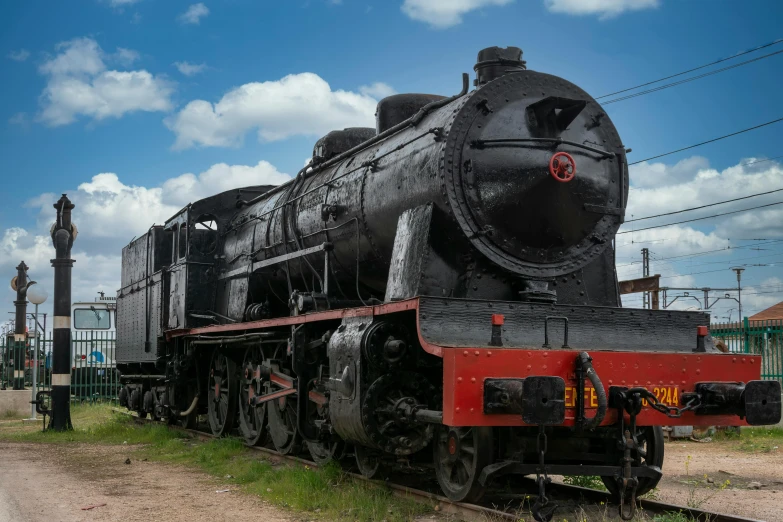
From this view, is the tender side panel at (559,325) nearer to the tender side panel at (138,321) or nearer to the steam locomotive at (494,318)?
the steam locomotive at (494,318)

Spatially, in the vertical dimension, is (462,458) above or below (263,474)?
above

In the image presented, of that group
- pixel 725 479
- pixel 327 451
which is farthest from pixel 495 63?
pixel 725 479

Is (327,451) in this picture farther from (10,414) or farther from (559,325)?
(10,414)

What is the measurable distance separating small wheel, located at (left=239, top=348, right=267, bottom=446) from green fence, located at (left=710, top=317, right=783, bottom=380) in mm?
8194

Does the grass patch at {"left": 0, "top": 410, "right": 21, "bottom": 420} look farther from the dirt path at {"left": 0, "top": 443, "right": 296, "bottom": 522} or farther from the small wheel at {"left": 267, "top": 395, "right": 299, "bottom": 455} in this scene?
the small wheel at {"left": 267, "top": 395, "right": 299, "bottom": 455}

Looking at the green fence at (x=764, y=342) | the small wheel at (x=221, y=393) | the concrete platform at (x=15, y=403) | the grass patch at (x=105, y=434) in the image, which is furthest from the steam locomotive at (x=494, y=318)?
the concrete platform at (x=15, y=403)

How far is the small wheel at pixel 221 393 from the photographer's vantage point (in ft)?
36.1

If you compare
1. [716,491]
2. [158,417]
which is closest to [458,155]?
[716,491]

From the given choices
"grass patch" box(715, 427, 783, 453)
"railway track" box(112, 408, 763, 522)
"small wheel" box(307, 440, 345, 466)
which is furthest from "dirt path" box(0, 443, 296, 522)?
"grass patch" box(715, 427, 783, 453)

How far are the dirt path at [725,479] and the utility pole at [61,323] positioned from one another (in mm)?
9602

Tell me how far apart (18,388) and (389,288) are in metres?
16.3

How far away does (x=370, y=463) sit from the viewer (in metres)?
7.36

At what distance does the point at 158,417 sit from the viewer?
14.3 m

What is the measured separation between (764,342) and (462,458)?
972 cm
